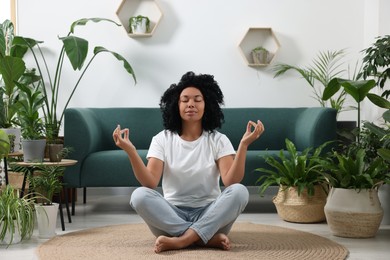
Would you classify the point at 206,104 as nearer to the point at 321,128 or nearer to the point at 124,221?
the point at 124,221

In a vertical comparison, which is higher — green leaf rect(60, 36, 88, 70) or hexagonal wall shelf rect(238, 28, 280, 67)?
hexagonal wall shelf rect(238, 28, 280, 67)

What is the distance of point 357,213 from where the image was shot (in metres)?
3.72

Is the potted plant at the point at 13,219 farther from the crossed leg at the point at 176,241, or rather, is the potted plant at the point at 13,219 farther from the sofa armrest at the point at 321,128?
the sofa armrest at the point at 321,128

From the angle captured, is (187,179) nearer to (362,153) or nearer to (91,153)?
(362,153)

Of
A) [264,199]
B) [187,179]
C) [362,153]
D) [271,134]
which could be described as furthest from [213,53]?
[187,179]

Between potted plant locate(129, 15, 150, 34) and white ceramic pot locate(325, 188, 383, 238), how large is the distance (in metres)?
2.72

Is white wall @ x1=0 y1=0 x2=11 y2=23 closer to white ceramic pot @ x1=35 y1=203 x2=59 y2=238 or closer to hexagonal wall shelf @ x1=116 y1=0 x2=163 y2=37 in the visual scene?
hexagonal wall shelf @ x1=116 y1=0 x2=163 y2=37

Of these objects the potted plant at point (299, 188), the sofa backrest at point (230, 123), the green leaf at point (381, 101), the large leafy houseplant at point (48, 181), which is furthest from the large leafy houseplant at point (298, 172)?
the large leafy houseplant at point (48, 181)

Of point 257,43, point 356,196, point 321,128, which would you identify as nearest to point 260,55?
point 257,43

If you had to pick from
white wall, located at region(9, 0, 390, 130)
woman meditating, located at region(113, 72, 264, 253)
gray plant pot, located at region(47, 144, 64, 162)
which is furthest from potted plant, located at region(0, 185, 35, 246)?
white wall, located at region(9, 0, 390, 130)

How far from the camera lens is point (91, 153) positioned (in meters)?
4.87

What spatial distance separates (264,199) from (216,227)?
2.62 m

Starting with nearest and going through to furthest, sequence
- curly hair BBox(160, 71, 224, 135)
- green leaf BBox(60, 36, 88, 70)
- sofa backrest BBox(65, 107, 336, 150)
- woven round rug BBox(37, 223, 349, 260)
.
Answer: woven round rug BBox(37, 223, 349, 260)
curly hair BBox(160, 71, 224, 135)
green leaf BBox(60, 36, 88, 70)
sofa backrest BBox(65, 107, 336, 150)

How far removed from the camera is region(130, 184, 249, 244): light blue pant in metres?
3.15
